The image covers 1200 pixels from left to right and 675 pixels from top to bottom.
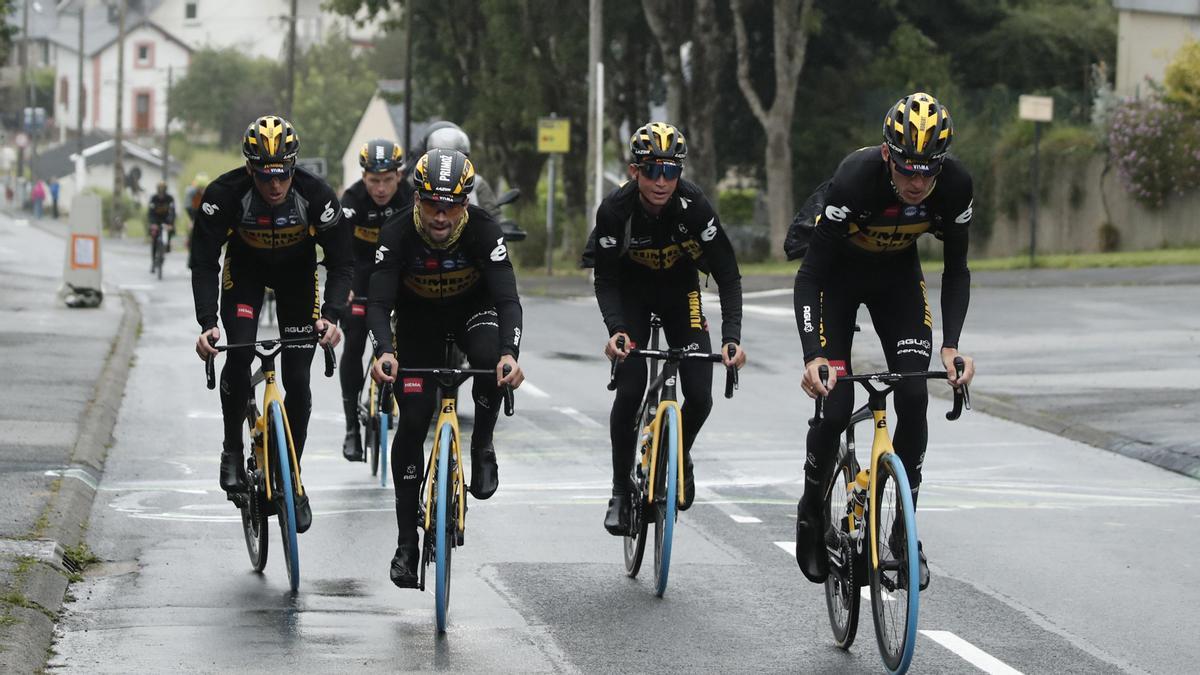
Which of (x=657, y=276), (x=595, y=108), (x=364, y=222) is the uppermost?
(x=595, y=108)

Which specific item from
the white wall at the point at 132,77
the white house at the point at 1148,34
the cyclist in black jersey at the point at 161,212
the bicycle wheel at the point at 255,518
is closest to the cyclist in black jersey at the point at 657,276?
the bicycle wheel at the point at 255,518

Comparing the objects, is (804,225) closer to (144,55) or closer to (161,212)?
(161,212)

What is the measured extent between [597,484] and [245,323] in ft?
10.9

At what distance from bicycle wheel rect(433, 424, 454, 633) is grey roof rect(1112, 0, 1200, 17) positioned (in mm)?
36824

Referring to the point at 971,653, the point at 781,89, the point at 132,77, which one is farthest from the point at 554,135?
the point at 132,77

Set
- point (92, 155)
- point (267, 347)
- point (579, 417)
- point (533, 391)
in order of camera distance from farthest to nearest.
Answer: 1. point (92, 155)
2. point (533, 391)
3. point (579, 417)
4. point (267, 347)

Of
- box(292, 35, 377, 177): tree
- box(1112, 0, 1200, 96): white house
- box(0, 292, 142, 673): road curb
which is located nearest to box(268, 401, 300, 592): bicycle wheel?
box(0, 292, 142, 673): road curb

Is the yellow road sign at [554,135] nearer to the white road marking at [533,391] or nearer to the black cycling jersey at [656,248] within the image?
the white road marking at [533,391]

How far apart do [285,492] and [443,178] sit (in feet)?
5.46

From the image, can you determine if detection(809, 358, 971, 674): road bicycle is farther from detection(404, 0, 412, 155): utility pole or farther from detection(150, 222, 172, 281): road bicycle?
detection(404, 0, 412, 155): utility pole

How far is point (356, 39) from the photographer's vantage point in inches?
5763

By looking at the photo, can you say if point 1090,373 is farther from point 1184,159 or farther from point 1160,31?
point 1160,31

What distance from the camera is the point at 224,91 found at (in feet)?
402

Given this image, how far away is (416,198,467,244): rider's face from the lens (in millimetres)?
8117
